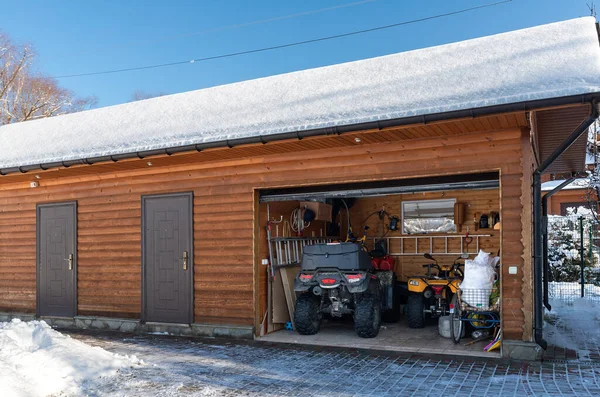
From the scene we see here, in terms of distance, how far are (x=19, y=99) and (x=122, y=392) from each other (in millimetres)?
27110

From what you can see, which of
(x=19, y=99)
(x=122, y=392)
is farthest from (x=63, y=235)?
(x=19, y=99)

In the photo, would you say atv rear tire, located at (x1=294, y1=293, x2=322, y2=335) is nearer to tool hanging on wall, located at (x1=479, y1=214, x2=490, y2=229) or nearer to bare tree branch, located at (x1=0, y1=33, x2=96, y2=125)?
tool hanging on wall, located at (x1=479, y1=214, x2=490, y2=229)

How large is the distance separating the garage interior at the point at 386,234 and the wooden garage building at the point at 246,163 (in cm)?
16

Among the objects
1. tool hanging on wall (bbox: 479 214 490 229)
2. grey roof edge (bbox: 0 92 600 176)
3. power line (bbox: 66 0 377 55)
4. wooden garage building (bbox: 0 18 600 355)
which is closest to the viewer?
grey roof edge (bbox: 0 92 600 176)

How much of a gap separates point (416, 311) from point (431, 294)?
0.43 m

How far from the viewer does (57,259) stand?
10.2 meters

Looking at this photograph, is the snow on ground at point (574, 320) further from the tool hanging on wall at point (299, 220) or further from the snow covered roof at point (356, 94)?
the tool hanging on wall at point (299, 220)

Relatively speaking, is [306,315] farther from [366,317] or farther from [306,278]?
[366,317]

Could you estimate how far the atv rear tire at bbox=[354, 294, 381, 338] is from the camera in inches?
313

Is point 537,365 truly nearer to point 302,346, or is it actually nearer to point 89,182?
point 302,346

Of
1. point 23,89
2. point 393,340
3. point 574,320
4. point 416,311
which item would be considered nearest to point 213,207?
point 393,340

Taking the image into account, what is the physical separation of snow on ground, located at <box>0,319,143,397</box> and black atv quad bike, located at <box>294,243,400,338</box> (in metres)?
2.59

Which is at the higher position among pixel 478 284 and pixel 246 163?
pixel 246 163

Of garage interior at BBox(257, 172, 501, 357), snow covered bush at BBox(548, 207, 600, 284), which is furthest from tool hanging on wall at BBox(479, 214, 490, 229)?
snow covered bush at BBox(548, 207, 600, 284)
